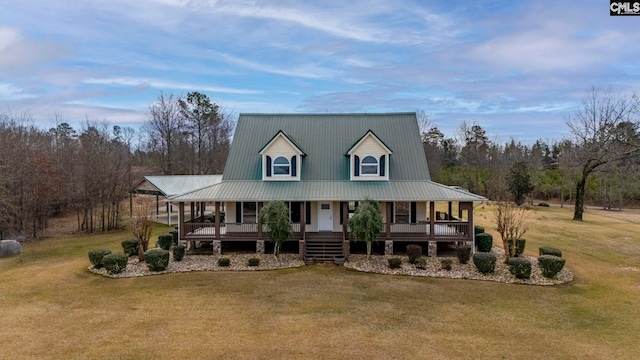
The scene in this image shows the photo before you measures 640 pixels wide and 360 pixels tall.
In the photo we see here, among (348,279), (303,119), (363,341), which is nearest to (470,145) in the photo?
(303,119)

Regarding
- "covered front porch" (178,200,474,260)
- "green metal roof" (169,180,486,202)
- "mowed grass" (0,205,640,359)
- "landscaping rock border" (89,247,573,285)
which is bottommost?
"mowed grass" (0,205,640,359)

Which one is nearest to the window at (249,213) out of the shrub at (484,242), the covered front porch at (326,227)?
the covered front porch at (326,227)

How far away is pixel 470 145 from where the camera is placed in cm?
6331

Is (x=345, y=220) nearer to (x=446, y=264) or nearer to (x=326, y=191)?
(x=326, y=191)

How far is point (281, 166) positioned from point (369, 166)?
514 centimetres

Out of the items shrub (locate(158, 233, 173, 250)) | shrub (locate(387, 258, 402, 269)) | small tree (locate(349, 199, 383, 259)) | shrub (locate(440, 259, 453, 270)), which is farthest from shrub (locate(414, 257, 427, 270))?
shrub (locate(158, 233, 173, 250))

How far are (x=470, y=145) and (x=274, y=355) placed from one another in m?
60.7

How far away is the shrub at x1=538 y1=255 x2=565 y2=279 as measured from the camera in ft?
53.3

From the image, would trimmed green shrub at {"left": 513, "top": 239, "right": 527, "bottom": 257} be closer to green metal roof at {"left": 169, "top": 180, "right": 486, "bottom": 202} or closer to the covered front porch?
Answer: the covered front porch

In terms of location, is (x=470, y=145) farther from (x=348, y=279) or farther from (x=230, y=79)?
(x=348, y=279)

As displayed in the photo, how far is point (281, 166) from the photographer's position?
22141mm

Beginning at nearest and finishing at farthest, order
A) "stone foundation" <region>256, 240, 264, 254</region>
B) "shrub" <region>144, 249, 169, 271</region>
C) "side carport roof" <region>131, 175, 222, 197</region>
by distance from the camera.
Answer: "shrub" <region>144, 249, 169, 271</region>, "stone foundation" <region>256, 240, 264, 254</region>, "side carport roof" <region>131, 175, 222, 197</region>

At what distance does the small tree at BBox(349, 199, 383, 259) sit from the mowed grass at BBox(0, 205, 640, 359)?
1.99 metres

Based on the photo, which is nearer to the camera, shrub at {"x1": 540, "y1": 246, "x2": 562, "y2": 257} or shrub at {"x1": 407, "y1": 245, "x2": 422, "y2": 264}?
shrub at {"x1": 540, "y1": 246, "x2": 562, "y2": 257}
